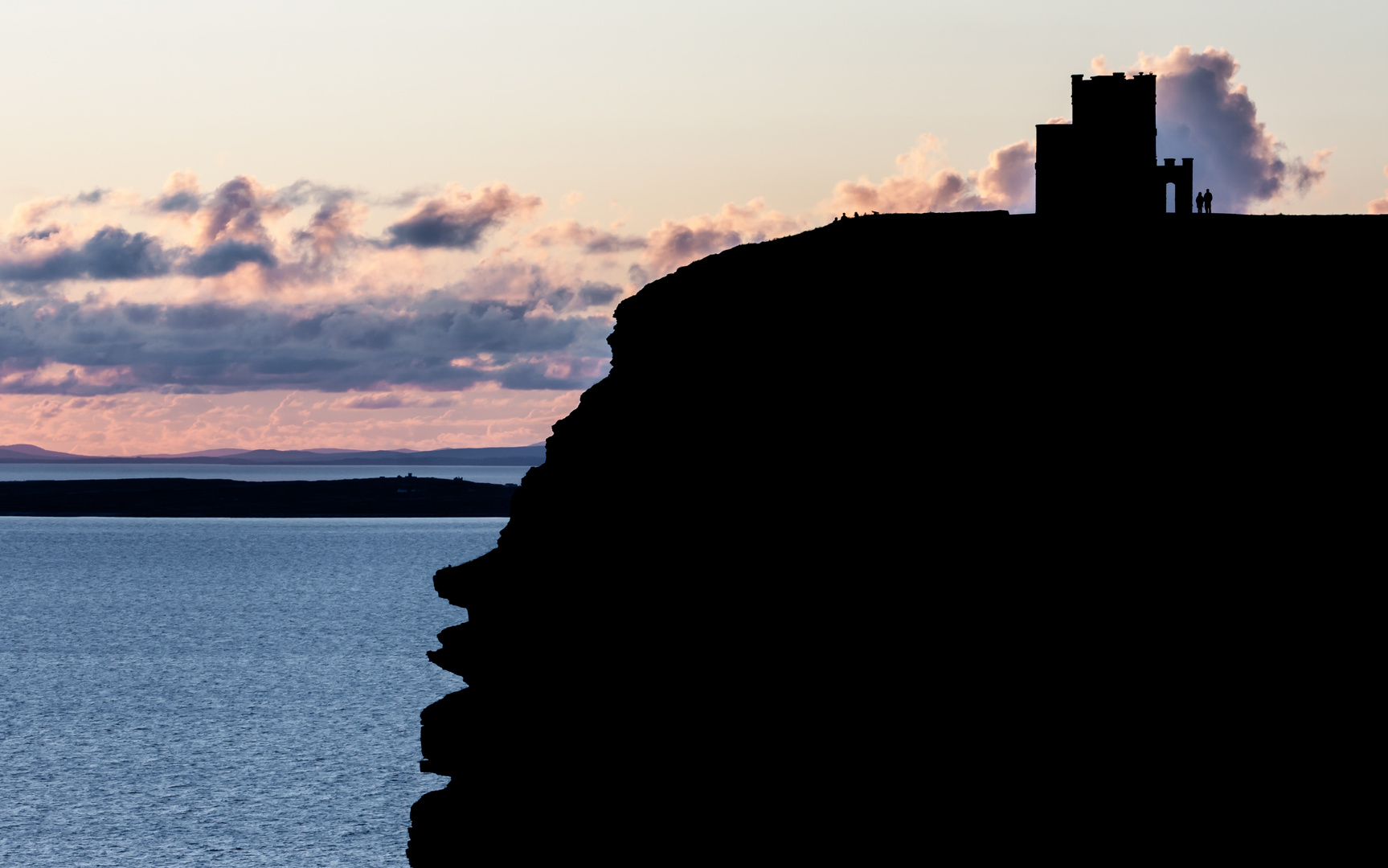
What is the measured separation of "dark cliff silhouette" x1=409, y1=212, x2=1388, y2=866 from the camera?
→ 954 inches

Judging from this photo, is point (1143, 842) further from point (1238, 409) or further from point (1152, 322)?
point (1152, 322)

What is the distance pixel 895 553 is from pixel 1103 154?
43.9ft

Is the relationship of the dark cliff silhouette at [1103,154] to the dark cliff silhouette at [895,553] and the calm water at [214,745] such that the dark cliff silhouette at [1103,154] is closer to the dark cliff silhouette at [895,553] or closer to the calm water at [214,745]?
the dark cliff silhouette at [895,553]

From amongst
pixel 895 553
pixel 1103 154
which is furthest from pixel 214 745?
pixel 895 553

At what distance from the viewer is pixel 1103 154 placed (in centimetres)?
3481

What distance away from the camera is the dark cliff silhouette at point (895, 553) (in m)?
24.2

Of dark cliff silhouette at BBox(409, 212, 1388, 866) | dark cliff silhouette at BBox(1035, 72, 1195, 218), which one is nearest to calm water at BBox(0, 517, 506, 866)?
dark cliff silhouette at BBox(409, 212, 1388, 866)

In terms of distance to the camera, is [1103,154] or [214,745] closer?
[1103,154]

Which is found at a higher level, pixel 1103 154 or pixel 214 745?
pixel 1103 154

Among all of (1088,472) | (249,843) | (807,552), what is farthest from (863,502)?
(249,843)

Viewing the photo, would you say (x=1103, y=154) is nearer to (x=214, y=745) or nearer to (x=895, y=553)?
(x=895, y=553)

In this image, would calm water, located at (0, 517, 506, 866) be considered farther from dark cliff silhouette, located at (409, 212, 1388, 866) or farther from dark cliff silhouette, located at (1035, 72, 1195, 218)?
dark cliff silhouette, located at (1035, 72, 1195, 218)

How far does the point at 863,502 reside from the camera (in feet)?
89.5

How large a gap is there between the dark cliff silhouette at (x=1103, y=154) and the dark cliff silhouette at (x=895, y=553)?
2819 mm
